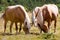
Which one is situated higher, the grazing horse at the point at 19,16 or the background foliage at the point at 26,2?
the background foliage at the point at 26,2

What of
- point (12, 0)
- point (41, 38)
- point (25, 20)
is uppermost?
point (12, 0)

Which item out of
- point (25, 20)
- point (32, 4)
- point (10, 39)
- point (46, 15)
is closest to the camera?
point (10, 39)

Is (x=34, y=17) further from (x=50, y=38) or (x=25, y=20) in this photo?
(x=50, y=38)

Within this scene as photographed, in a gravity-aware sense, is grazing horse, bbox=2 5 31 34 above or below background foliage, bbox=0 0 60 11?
below

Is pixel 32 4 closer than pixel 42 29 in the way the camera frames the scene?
No

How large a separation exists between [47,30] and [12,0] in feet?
63.2

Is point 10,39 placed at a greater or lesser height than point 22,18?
lesser

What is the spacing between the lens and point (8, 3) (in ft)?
102

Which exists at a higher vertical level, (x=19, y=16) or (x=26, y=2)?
(x=26, y=2)

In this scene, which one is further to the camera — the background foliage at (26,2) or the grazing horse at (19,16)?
the background foliage at (26,2)

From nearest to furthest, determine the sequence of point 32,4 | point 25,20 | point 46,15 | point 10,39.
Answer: point 10,39, point 25,20, point 46,15, point 32,4

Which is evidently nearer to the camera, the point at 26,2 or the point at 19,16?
the point at 19,16

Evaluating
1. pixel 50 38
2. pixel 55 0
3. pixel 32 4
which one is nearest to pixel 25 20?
pixel 50 38

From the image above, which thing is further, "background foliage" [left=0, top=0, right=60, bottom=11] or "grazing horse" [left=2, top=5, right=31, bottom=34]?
"background foliage" [left=0, top=0, right=60, bottom=11]
